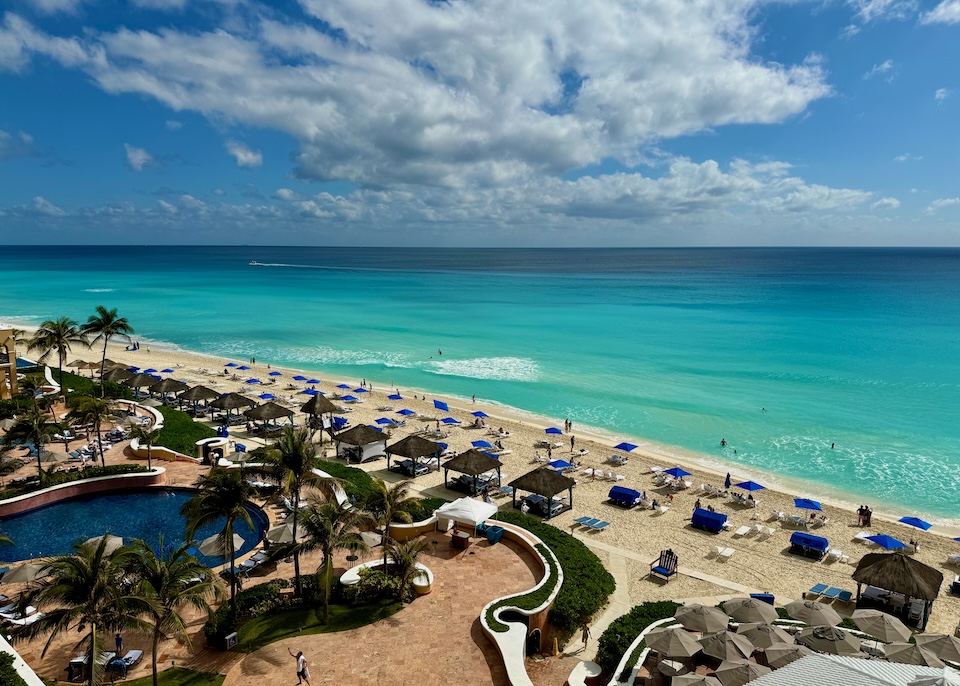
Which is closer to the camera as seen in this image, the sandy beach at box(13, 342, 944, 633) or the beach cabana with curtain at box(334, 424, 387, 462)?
the sandy beach at box(13, 342, 944, 633)

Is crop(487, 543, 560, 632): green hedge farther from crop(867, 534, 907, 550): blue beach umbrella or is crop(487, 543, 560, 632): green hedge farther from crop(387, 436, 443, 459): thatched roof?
crop(867, 534, 907, 550): blue beach umbrella

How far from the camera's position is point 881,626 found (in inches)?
556

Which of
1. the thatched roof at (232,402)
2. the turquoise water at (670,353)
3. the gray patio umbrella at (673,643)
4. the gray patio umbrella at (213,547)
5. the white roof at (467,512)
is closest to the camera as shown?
the gray patio umbrella at (673,643)

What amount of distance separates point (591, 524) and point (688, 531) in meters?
4.11

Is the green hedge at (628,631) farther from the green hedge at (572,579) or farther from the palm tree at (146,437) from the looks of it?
the palm tree at (146,437)

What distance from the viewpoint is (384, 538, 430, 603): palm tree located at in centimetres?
1541

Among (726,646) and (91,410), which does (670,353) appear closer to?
(726,646)

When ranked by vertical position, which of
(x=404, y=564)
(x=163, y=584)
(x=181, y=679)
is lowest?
(x=181, y=679)

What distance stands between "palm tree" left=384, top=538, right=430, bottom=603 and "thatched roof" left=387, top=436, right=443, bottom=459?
10195 millimetres

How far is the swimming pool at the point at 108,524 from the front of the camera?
18.5 meters

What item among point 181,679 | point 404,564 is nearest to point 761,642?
point 404,564

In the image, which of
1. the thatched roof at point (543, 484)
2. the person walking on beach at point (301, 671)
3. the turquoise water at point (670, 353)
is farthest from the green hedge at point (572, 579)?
the turquoise water at point (670, 353)

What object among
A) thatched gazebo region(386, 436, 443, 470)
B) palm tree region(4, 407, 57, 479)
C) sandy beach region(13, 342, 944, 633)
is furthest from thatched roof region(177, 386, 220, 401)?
thatched gazebo region(386, 436, 443, 470)

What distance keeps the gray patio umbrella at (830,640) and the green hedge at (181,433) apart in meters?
25.3
